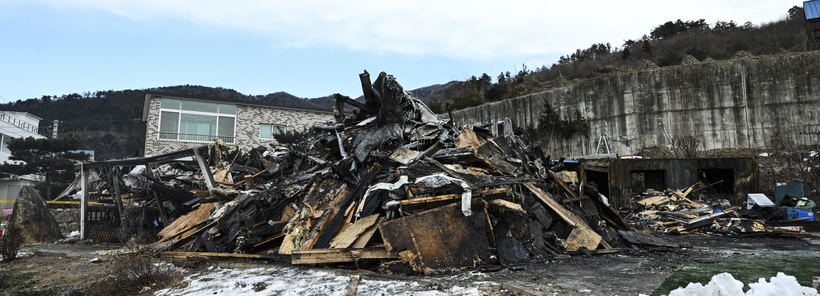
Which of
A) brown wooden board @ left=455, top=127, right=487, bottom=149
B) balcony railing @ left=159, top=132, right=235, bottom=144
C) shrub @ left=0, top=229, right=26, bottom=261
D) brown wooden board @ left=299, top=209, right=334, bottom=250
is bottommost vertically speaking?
shrub @ left=0, top=229, right=26, bottom=261

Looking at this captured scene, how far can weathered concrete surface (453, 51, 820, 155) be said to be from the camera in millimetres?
14828

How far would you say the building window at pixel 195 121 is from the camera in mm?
23844

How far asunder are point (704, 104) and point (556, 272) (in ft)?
49.4

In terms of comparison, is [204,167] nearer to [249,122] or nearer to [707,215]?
[707,215]

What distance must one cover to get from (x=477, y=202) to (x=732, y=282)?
118 inches

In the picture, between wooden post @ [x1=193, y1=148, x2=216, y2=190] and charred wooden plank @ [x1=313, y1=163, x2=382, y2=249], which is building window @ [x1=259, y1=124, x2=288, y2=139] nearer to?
wooden post @ [x1=193, y1=148, x2=216, y2=190]

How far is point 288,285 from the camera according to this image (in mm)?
4383

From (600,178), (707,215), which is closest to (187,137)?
(600,178)

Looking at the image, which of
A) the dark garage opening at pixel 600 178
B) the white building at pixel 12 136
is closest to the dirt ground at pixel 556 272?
the dark garage opening at pixel 600 178

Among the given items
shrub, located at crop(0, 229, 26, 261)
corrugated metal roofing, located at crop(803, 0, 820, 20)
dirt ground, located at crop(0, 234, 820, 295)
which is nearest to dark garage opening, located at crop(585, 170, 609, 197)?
dirt ground, located at crop(0, 234, 820, 295)

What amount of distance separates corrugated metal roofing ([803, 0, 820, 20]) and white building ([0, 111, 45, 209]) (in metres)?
37.1

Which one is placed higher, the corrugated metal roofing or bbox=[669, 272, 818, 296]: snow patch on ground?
the corrugated metal roofing

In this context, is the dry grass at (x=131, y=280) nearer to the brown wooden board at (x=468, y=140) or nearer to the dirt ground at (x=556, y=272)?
the dirt ground at (x=556, y=272)

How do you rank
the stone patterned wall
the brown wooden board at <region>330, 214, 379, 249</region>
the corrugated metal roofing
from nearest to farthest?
the brown wooden board at <region>330, 214, 379, 249</region>, the corrugated metal roofing, the stone patterned wall
